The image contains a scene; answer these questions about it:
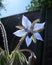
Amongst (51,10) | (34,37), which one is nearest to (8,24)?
(51,10)

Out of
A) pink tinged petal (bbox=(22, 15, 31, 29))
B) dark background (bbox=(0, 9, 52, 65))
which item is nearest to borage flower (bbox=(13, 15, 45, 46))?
pink tinged petal (bbox=(22, 15, 31, 29))

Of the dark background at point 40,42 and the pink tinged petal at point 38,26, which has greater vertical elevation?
the pink tinged petal at point 38,26

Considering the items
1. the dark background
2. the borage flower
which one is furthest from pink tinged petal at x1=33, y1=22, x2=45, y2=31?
the dark background

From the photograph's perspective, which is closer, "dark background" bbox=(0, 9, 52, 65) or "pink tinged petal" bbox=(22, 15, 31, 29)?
"pink tinged petal" bbox=(22, 15, 31, 29)

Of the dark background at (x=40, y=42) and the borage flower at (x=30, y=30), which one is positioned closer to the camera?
the borage flower at (x=30, y=30)

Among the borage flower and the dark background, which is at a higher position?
the borage flower

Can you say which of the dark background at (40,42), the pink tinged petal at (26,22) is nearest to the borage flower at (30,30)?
the pink tinged petal at (26,22)

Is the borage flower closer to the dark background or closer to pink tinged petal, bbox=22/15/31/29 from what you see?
pink tinged petal, bbox=22/15/31/29

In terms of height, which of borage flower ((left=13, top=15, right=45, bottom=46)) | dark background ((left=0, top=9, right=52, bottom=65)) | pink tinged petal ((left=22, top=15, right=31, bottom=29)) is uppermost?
pink tinged petal ((left=22, top=15, right=31, bottom=29))

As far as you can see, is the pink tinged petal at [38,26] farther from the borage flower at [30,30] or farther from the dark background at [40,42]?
the dark background at [40,42]

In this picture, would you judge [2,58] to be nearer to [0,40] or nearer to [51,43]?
[0,40]

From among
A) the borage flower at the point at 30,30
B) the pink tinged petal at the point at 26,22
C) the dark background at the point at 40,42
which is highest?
the pink tinged petal at the point at 26,22
